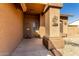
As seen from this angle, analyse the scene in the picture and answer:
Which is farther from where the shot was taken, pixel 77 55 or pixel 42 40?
pixel 42 40

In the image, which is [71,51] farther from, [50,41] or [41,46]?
[41,46]

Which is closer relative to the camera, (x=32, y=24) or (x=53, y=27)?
(x=53, y=27)

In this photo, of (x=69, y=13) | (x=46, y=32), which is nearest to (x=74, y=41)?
(x=69, y=13)

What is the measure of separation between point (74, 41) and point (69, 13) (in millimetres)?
552

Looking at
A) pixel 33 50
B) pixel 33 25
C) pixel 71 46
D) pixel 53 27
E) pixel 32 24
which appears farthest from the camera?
pixel 32 24

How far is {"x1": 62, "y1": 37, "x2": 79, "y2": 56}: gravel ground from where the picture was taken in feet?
7.88

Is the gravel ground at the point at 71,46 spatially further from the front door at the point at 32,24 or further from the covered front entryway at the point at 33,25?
the front door at the point at 32,24

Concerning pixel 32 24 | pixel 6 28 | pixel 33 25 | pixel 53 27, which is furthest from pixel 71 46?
pixel 32 24

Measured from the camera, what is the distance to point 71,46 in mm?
2598

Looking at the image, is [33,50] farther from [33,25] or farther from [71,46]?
[33,25]

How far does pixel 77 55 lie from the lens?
2.26 m

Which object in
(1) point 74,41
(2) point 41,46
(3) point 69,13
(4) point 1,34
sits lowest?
(2) point 41,46

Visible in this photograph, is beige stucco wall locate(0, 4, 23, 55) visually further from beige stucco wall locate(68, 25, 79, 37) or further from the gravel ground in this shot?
beige stucco wall locate(68, 25, 79, 37)

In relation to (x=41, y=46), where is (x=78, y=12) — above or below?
above
